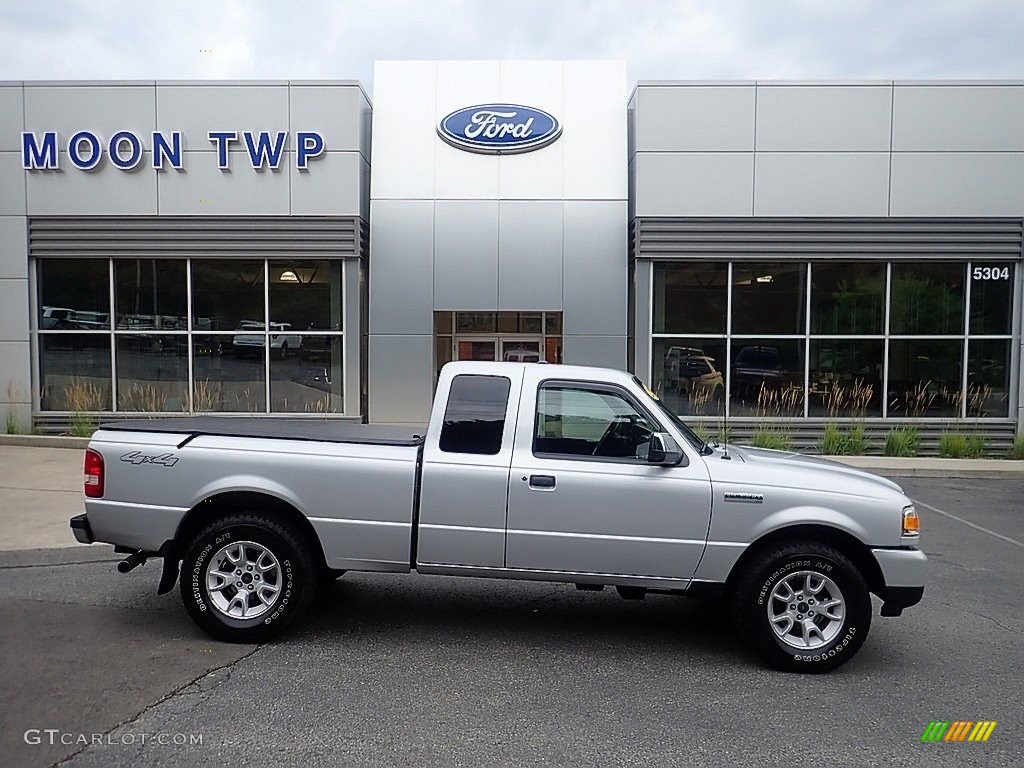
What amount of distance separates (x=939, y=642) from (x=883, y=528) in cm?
129

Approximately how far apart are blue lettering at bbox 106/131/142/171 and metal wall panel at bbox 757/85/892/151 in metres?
11.6

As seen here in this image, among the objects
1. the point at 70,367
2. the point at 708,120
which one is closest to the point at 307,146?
the point at 70,367

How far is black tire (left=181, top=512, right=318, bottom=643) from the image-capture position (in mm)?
5414

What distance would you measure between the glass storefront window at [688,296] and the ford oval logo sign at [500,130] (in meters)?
3.35

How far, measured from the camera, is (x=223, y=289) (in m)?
16.2

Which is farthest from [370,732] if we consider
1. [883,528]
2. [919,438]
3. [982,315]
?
[982,315]

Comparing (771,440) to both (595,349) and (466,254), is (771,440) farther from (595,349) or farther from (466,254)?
(466,254)

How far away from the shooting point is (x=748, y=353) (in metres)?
16.1

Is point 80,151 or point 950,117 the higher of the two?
point 950,117

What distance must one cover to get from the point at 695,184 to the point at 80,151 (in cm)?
1157

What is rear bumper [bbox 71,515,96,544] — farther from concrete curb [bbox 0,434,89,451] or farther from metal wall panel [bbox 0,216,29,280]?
metal wall panel [bbox 0,216,29,280]

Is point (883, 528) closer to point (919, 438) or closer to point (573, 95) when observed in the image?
point (919, 438)

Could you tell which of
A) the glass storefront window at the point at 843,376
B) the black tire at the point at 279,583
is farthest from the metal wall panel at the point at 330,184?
the black tire at the point at 279,583

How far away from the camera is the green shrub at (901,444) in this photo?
15.4 metres
